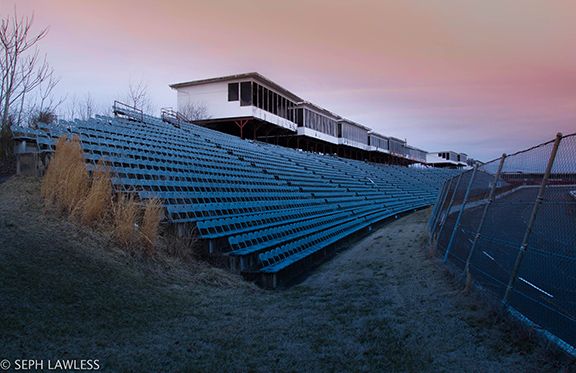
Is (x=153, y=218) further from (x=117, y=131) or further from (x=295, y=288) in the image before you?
(x=117, y=131)

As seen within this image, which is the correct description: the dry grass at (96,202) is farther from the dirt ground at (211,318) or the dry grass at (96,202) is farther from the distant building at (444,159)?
the distant building at (444,159)

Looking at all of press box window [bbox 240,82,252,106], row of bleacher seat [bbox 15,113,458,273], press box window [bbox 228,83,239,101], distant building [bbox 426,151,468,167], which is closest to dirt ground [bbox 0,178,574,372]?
row of bleacher seat [bbox 15,113,458,273]

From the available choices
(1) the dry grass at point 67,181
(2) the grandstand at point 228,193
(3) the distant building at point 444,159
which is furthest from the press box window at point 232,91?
(3) the distant building at point 444,159

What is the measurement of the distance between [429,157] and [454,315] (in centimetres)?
10420

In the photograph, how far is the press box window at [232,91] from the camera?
117ft

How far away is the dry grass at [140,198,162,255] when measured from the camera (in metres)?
7.69

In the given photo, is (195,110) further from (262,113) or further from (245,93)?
(262,113)

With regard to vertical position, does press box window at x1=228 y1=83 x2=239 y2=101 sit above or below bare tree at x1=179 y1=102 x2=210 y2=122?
above

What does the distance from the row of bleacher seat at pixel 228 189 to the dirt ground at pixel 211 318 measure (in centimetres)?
189

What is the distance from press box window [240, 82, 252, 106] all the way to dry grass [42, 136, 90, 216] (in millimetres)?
26712

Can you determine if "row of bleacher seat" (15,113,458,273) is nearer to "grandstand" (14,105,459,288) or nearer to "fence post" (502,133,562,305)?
"grandstand" (14,105,459,288)

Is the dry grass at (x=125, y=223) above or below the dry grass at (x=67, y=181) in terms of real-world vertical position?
below

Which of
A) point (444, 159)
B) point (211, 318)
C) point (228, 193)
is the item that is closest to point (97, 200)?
point (211, 318)

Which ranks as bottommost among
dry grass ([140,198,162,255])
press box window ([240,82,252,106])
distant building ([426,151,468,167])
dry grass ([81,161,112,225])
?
dry grass ([140,198,162,255])
